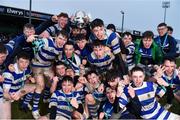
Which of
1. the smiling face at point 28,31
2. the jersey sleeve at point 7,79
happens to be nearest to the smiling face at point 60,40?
the smiling face at point 28,31

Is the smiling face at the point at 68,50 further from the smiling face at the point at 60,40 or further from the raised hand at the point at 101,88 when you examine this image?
the raised hand at the point at 101,88

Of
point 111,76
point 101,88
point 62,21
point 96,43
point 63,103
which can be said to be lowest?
point 63,103

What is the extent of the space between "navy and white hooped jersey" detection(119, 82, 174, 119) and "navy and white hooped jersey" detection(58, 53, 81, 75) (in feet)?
6.28

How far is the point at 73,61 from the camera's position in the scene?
8.17 meters

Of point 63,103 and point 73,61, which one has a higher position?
point 73,61

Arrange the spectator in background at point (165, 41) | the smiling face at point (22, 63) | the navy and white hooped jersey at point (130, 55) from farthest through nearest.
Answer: the navy and white hooped jersey at point (130, 55), the spectator in background at point (165, 41), the smiling face at point (22, 63)

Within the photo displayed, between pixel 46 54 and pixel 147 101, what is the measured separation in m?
2.69

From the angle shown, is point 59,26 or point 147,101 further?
point 59,26

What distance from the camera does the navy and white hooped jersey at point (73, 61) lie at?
8.15m

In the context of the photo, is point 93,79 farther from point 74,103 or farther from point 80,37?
point 80,37

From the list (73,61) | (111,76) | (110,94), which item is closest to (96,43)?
(73,61)

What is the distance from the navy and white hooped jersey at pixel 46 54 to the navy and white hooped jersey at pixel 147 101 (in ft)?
7.37

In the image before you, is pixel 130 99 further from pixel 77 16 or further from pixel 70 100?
pixel 77 16

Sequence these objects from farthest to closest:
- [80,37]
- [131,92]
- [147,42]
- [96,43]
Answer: [147,42] < [80,37] < [96,43] < [131,92]
